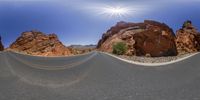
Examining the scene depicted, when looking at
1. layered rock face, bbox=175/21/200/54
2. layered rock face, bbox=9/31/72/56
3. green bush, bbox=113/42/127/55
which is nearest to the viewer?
green bush, bbox=113/42/127/55

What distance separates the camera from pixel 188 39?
6581 centimetres

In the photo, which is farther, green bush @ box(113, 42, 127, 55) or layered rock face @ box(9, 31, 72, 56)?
layered rock face @ box(9, 31, 72, 56)

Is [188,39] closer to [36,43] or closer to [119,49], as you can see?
[119,49]

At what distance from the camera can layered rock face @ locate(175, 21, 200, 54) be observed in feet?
212

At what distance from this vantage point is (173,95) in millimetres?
7062

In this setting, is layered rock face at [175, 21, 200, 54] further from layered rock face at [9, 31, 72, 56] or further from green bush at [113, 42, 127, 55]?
layered rock face at [9, 31, 72, 56]

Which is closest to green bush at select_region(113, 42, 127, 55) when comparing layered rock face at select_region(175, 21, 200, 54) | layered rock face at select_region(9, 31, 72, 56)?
layered rock face at select_region(175, 21, 200, 54)

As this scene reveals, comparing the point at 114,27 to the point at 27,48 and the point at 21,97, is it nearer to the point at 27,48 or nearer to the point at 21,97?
the point at 27,48

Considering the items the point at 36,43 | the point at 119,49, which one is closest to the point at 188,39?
the point at 119,49

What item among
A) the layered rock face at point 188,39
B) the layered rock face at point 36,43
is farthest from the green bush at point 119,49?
the layered rock face at point 36,43

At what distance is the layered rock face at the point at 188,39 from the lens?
212 ft

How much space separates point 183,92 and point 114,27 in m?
82.9

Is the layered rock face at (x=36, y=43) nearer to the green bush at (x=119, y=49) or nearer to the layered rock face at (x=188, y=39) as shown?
the layered rock face at (x=188, y=39)

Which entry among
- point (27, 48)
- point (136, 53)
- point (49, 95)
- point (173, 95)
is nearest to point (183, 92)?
point (173, 95)
